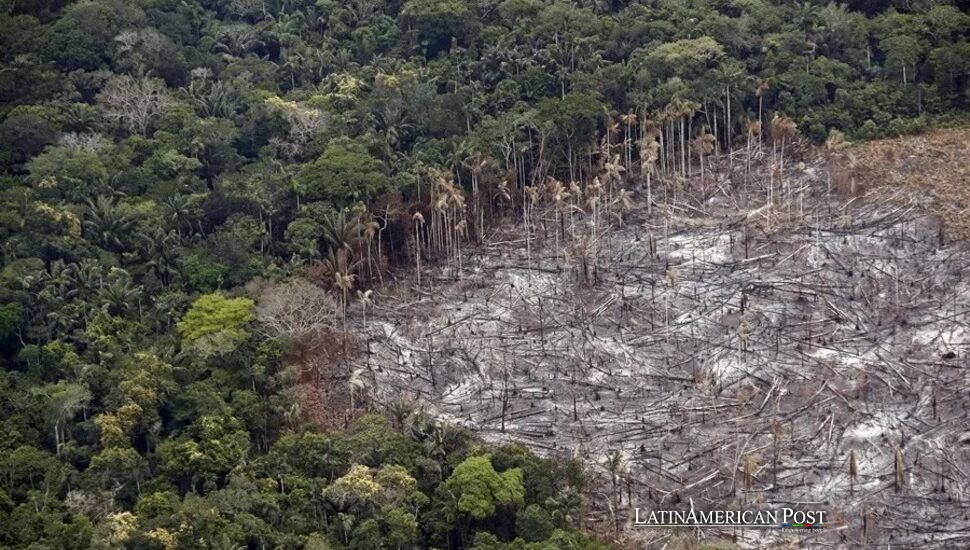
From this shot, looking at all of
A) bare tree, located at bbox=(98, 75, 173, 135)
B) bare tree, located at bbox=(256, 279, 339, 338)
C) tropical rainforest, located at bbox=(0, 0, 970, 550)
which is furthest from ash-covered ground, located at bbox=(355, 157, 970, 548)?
bare tree, located at bbox=(98, 75, 173, 135)

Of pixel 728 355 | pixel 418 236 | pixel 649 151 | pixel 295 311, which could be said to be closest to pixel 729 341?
pixel 728 355

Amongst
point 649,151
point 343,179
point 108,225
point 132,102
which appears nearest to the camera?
point 108,225

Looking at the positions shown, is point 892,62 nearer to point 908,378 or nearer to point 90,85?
point 908,378

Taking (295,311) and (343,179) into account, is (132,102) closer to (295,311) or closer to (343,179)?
(343,179)

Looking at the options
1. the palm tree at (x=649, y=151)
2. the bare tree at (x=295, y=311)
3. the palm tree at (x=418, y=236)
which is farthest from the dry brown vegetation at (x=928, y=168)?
the bare tree at (x=295, y=311)

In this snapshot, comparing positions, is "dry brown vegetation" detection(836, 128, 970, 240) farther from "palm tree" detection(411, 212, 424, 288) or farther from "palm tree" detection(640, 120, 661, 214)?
"palm tree" detection(411, 212, 424, 288)

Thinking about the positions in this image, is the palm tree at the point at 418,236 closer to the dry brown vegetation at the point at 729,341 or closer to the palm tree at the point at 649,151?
the dry brown vegetation at the point at 729,341

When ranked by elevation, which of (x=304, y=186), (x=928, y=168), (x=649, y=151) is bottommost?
(x=928, y=168)

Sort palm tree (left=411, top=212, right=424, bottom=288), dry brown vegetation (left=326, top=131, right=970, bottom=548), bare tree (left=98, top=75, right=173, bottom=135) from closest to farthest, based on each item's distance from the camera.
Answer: dry brown vegetation (left=326, top=131, right=970, bottom=548)
palm tree (left=411, top=212, right=424, bottom=288)
bare tree (left=98, top=75, right=173, bottom=135)
